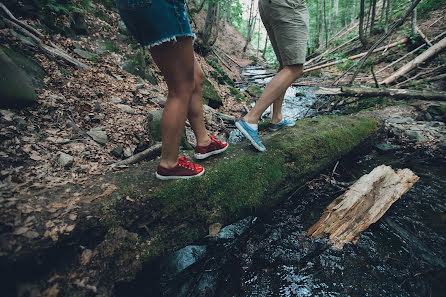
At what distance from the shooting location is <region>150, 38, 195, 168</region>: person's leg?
5.02ft

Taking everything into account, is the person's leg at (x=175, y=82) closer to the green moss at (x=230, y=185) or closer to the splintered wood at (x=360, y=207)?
the green moss at (x=230, y=185)

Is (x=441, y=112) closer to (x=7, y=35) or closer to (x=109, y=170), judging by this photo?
(x=109, y=170)

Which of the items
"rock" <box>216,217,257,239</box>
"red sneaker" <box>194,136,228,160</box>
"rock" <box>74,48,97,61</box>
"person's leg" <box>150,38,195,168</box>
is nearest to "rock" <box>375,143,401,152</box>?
"rock" <box>216,217,257,239</box>

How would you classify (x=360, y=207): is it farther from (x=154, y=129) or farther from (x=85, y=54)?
(x=85, y=54)

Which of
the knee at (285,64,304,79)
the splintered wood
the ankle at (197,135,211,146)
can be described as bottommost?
the splintered wood

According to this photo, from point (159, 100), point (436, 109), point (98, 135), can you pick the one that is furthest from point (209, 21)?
point (98, 135)

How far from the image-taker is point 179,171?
195cm

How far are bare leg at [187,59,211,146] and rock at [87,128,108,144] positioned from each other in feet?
5.09

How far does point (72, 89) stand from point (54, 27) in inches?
91.9

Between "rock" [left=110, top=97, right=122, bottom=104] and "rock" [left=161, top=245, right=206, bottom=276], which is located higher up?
"rock" [left=110, top=97, right=122, bottom=104]

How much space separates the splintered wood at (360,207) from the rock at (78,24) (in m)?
6.42

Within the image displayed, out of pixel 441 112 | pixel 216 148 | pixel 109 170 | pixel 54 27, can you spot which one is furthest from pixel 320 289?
pixel 54 27

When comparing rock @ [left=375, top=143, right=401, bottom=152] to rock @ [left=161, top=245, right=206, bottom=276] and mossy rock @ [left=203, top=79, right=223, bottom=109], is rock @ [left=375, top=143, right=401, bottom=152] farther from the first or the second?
mossy rock @ [left=203, top=79, right=223, bottom=109]

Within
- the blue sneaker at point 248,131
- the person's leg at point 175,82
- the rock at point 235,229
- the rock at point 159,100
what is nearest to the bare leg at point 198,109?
the person's leg at point 175,82
